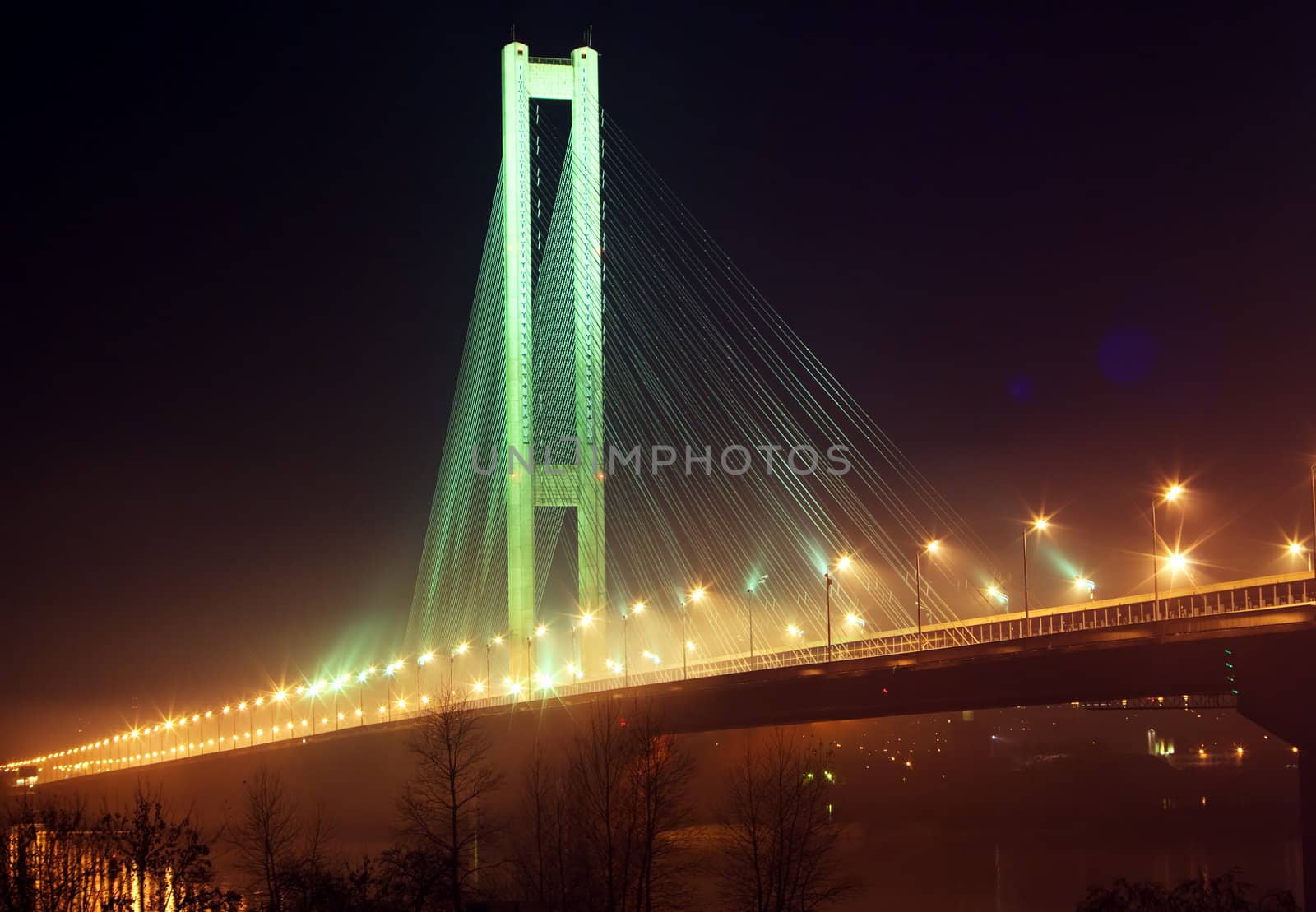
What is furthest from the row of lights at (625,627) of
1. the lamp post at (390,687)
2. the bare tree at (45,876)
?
the bare tree at (45,876)

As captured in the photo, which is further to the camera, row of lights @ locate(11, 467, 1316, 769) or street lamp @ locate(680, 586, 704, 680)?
street lamp @ locate(680, 586, 704, 680)

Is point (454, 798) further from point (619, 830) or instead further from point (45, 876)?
point (45, 876)

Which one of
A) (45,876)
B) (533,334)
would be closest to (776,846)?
(45,876)

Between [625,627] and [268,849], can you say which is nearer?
[268,849]

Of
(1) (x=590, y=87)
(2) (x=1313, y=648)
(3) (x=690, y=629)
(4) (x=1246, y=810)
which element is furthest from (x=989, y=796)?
(2) (x=1313, y=648)

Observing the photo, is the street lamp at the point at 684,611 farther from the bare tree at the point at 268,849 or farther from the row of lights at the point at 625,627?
the bare tree at the point at 268,849

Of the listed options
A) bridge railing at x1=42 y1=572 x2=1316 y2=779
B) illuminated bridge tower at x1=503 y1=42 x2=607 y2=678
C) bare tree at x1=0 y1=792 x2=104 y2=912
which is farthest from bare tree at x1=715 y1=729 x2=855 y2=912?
bare tree at x1=0 y1=792 x2=104 y2=912

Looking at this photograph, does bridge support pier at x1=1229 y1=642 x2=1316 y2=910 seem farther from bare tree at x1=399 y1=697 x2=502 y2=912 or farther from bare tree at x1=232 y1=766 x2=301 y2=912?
bare tree at x1=232 y1=766 x2=301 y2=912

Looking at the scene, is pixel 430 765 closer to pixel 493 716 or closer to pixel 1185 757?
pixel 493 716
